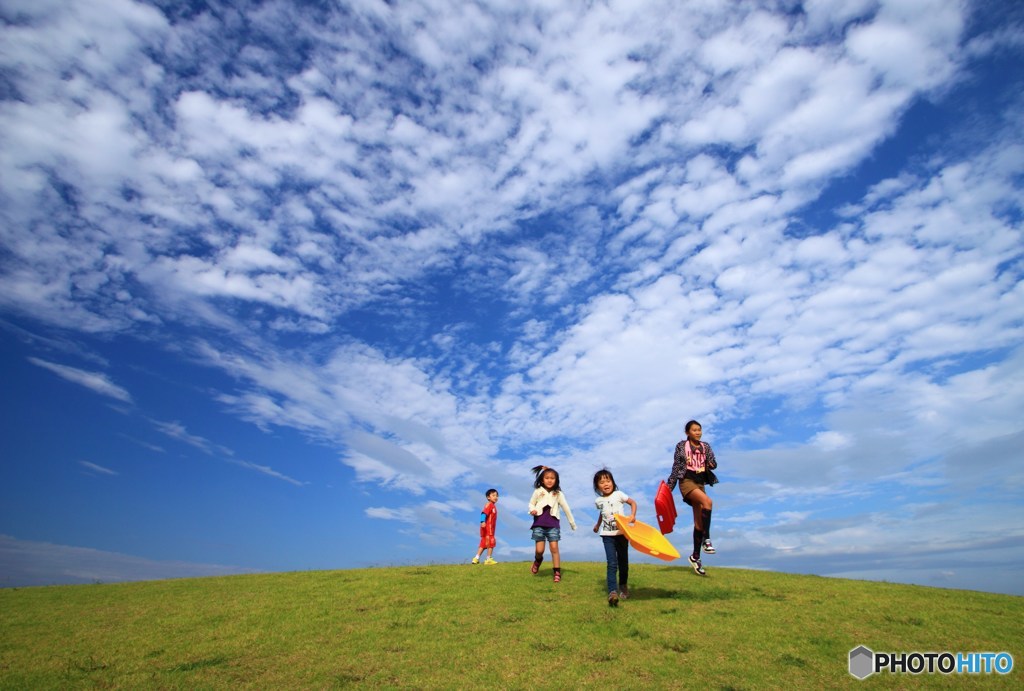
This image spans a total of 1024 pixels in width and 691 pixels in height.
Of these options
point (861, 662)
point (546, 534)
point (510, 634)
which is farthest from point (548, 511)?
point (861, 662)

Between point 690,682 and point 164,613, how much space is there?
12.7 meters

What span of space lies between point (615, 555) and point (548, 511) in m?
3.07

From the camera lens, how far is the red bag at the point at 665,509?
14.3 metres

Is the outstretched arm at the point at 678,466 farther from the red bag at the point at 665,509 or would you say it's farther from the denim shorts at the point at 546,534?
the denim shorts at the point at 546,534

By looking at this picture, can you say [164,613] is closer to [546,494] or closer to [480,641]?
[480,641]

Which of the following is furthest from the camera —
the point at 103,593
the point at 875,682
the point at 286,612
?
the point at 103,593

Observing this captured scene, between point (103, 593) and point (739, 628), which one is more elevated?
point (739, 628)

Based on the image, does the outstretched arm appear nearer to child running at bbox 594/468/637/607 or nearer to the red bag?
the red bag

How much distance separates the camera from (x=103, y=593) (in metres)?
16.7

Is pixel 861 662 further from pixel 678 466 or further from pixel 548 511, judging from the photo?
pixel 548 511

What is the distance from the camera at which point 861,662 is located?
8789 mm

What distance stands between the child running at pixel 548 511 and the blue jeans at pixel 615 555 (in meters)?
2.52

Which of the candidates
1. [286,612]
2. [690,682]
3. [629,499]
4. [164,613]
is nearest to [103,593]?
[164,613]

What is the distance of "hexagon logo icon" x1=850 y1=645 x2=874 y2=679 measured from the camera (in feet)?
27.5
